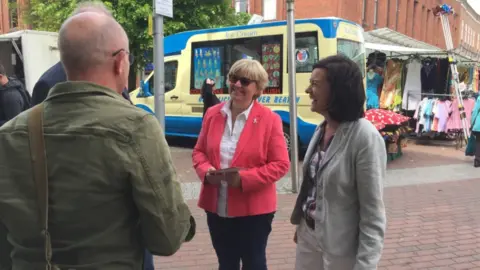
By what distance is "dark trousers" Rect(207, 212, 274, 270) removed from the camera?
9.07 feet

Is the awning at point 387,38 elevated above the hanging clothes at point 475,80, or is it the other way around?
the awning at point 387,38

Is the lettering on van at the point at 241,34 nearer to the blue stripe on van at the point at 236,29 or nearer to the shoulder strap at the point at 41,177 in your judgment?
the blue stripe on van at the point at 236,29

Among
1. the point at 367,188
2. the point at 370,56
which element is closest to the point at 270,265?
the point at 367,188

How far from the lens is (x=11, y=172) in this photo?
1382 mm

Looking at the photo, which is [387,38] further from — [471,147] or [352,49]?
[352,49]

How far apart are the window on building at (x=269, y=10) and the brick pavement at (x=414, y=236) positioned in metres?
19.8

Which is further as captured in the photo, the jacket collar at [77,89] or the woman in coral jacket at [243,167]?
the woman in coral jacket at [243,167]

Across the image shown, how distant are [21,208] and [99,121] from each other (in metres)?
0.37

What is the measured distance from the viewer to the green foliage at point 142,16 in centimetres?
1470

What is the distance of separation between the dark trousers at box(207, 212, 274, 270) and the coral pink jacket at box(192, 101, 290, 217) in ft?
0.24

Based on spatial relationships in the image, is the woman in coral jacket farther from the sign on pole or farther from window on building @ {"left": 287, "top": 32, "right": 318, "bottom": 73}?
window on building @ {"left": 287, "top": 32, "right": 318, "bottom": 73}

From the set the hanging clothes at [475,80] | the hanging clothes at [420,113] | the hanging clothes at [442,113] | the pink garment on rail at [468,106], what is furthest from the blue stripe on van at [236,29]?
the hanging clothes at [475,80]

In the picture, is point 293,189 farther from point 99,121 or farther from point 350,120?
point 99,121

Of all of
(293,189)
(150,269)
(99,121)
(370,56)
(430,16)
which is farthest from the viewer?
(430,16)
